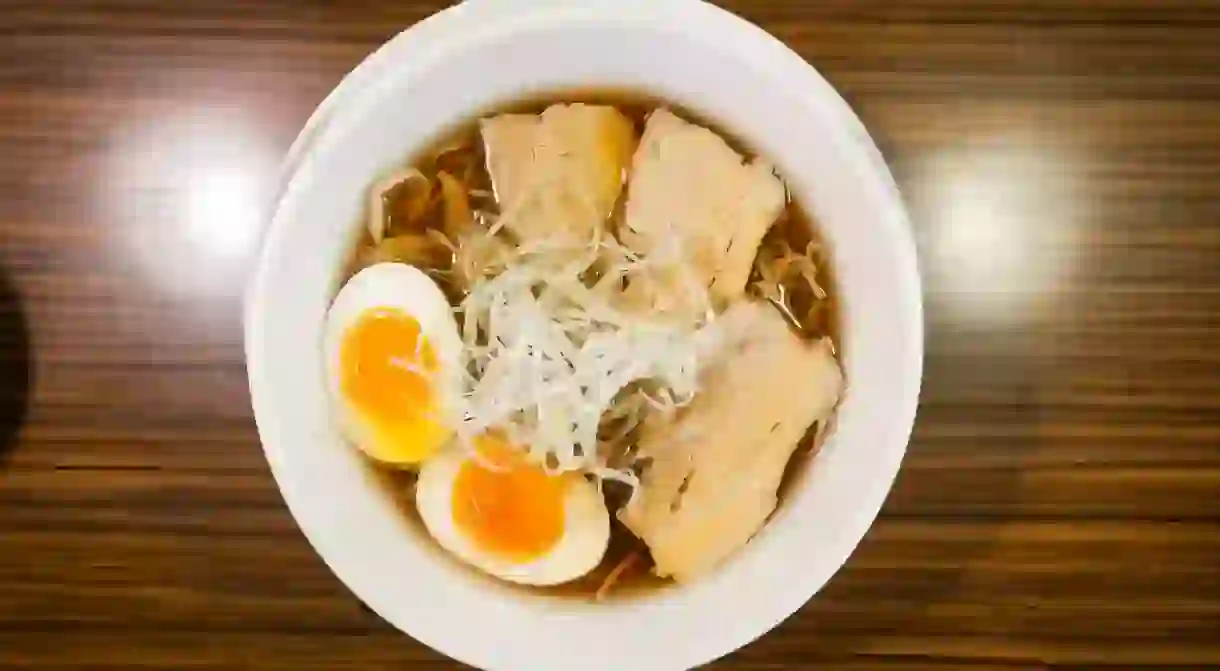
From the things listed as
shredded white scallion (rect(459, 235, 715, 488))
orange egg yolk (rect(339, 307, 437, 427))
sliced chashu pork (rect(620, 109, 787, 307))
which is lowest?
orange egg yolk (rect(339, 307, 437, 427))

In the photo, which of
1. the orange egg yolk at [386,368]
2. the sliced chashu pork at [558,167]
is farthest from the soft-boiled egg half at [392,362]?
the sliced chashu pork at [558,167]

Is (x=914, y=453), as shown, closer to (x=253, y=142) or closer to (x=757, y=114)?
(x=757, y=114)

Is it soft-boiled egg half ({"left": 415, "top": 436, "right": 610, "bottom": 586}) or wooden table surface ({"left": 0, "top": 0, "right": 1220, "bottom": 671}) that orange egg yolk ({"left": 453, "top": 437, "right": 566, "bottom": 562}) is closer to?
soft-boiled egg half ({"left": 415, "top": 436, "right": 610, "bottom": 586})

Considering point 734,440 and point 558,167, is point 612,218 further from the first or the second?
point 734,440

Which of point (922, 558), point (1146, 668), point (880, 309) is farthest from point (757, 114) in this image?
point (1146, 668)

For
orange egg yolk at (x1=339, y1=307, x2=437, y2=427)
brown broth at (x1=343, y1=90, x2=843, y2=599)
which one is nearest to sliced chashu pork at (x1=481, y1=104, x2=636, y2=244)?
brown broth at (x1=343, y1=90, x2=843, y2=599)

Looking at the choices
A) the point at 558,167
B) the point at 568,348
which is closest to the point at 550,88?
the point at 558,167
